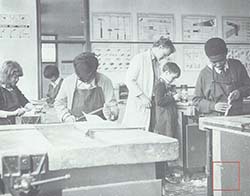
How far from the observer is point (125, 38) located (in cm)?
460

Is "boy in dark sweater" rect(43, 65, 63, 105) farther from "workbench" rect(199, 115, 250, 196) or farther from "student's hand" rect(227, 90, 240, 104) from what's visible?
"workbench" rect(199, 115, 250, 196)

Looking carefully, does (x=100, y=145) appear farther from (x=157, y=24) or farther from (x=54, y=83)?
(x=157, y=24)

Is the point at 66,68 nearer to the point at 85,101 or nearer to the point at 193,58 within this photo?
the point at 85,101

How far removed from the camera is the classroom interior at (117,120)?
3.90 feet

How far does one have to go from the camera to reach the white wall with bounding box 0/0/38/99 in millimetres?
4105

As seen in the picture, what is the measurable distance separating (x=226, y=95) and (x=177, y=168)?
3.53ft

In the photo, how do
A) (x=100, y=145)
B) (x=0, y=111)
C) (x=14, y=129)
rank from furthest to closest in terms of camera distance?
(x=0, y=111), (x=14, y=129), (x=100, y=145)

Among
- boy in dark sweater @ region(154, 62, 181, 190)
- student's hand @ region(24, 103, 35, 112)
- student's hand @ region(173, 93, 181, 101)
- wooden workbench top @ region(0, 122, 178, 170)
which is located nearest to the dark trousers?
boy in dark sweater @ region(154, 62, 181, 190)

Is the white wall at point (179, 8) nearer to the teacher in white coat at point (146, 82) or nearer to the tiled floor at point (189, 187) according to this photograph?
the teacher in white coat at point (146, 82)

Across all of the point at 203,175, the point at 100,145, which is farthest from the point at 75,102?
the point at 100,145

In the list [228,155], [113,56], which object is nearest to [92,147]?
[228,155]

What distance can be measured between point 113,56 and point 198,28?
115 centimetres

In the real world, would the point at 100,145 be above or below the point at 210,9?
below

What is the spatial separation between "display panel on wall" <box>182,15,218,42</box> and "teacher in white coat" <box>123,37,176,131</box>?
0.71 metres
